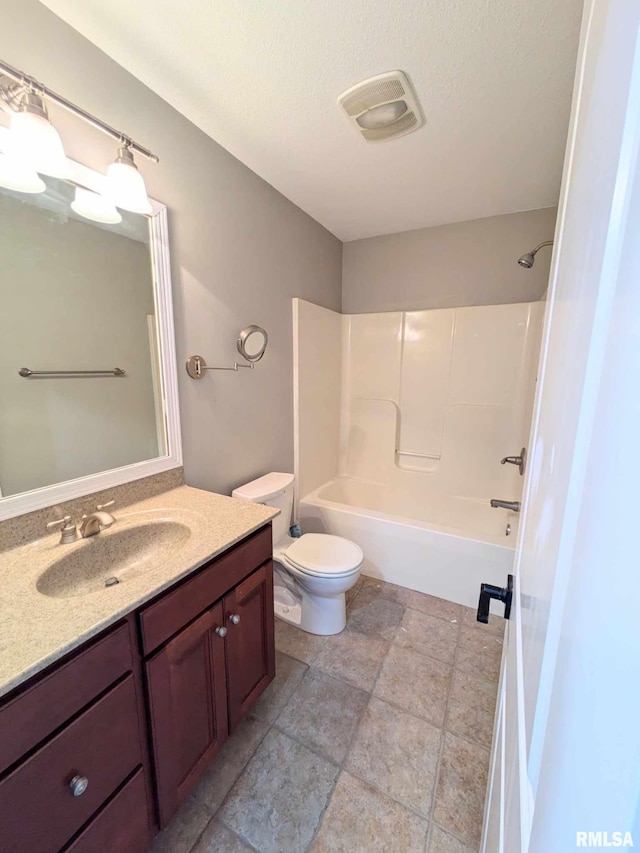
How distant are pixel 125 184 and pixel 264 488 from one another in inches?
55.5

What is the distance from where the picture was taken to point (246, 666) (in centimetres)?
123

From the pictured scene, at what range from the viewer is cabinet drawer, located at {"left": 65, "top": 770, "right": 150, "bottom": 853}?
77 centimetres

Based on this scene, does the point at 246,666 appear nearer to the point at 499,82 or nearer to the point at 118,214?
the point at 118,214

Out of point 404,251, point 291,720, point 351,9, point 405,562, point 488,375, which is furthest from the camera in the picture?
point 404,251

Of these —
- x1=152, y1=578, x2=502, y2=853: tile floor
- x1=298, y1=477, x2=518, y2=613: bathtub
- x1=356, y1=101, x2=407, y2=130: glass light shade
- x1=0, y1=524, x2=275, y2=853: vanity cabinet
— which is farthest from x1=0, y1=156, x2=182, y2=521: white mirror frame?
x1=298, y1=477, x2=518, y2=613: bathtub

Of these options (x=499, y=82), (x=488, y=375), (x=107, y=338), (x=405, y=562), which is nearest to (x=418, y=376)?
(x=488, y=375)

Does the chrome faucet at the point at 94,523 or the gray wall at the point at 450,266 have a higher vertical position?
the gray wall at the point at 450,266

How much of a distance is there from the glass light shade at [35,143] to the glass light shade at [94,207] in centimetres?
13

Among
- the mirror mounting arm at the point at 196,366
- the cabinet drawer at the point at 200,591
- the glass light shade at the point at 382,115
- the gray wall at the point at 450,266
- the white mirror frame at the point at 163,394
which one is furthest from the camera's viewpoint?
the gray wall at the point at 450,266

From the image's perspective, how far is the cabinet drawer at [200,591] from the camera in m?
0.88

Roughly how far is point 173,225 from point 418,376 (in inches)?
77.5

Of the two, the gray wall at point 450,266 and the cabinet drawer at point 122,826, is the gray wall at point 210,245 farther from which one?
the cabinet drawer at point 122,826

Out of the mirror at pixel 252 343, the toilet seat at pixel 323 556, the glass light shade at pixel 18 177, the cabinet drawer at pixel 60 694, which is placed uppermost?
the glass light shade at pixel 18 177

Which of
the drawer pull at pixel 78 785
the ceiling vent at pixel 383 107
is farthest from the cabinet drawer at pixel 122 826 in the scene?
the ceiling vent at pixel 383 107
